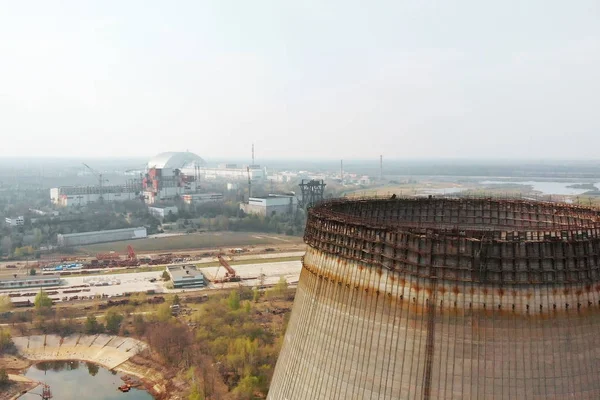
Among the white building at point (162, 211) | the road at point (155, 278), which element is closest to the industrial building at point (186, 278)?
the road at point (155, 278)

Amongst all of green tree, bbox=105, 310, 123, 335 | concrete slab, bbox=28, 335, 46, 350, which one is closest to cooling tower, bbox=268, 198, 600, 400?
green tree, bbox=105, 310, 123, 335

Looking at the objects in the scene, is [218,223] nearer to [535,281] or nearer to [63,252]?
[63,252]

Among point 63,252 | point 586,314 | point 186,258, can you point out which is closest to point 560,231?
point 586,314

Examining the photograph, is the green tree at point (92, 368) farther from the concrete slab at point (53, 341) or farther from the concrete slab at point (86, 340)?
the concrete slab at point (53, 341)

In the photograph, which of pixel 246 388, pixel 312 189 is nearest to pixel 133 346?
pixel 246 388

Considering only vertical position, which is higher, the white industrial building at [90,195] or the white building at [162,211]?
the white industrial building at [90,195]

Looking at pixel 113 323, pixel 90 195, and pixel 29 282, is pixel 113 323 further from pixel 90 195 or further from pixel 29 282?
pixel 90 195
